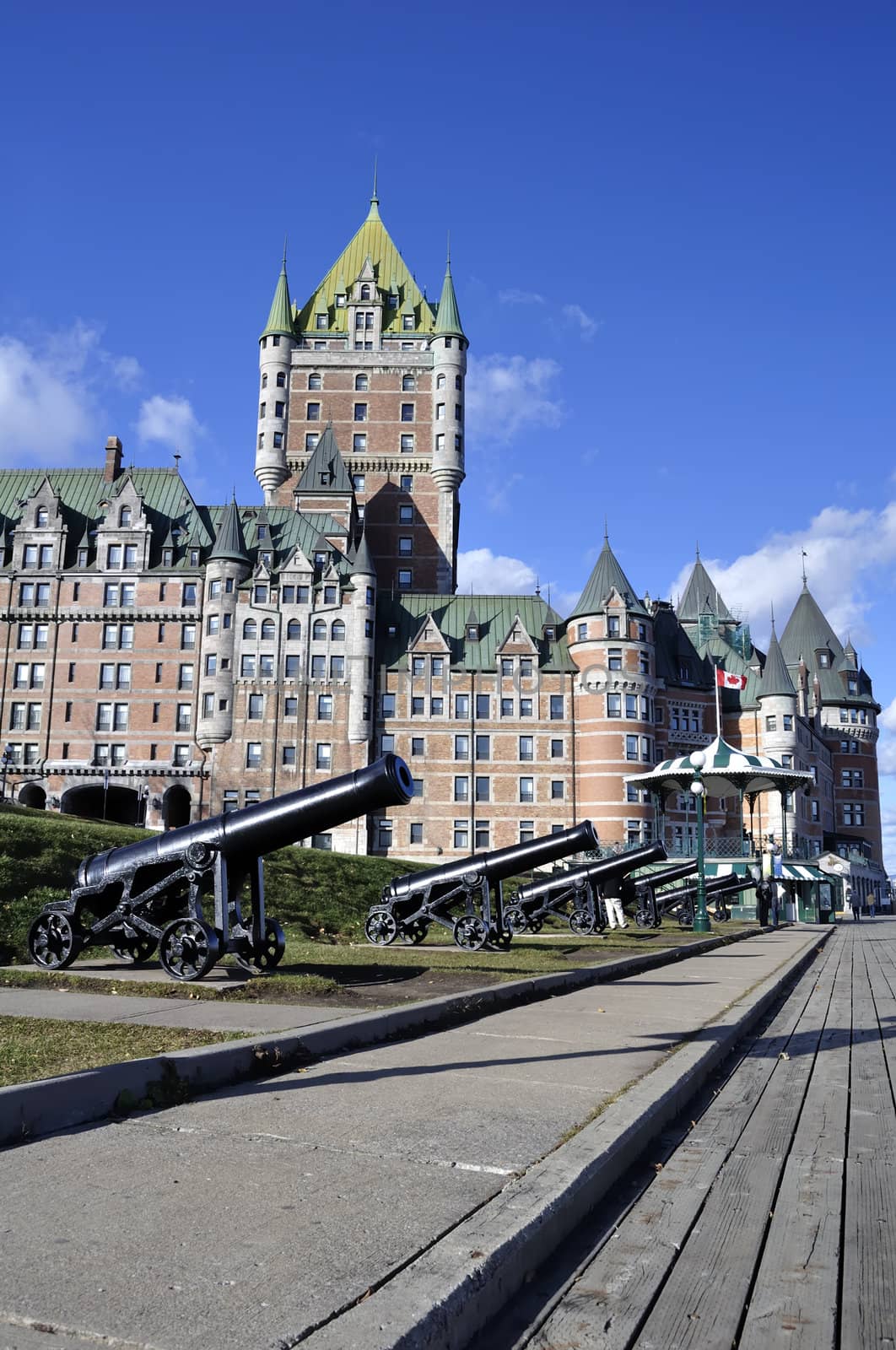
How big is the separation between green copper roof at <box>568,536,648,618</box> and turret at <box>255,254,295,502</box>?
24370mm

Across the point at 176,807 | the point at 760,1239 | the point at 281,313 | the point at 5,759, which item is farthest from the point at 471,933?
the point at 281,313

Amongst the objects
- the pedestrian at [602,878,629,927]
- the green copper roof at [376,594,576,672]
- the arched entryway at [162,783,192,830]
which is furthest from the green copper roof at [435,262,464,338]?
the pedestrian at [602,878,629,927]

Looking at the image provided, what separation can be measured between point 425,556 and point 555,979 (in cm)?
6673

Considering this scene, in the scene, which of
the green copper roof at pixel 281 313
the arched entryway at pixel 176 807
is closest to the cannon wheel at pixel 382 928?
the arched entryway at pixel 176 807

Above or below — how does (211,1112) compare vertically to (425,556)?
below

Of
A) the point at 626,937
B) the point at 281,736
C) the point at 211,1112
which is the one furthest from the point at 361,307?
the point at 211,1112

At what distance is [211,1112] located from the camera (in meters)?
5.93

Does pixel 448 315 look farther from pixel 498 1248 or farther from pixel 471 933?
pixel 498 1248

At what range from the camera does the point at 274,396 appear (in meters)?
79.3

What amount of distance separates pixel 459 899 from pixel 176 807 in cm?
4841

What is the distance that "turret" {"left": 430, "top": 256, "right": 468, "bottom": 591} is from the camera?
7775 centimetres

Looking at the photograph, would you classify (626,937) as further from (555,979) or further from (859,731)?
(859,731)

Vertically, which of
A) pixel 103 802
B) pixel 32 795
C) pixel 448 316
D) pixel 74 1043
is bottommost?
pixel 74 1043

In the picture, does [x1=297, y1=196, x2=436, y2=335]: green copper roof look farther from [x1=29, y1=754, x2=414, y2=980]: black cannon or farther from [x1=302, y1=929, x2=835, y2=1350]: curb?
[x1=302, y1=929, x2=835, y2=1350]: curb
